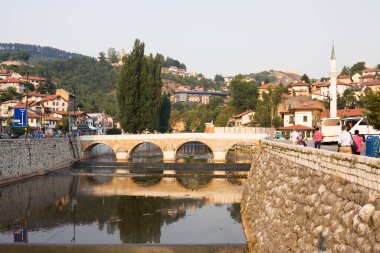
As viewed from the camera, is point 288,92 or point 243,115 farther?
point 288,92

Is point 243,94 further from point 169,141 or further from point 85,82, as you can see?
point 85,82

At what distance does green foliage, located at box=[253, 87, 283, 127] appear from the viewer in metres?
80.4

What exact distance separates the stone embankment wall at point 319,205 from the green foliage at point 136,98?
42477mm

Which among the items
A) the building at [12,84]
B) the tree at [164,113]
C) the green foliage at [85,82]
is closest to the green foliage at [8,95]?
the building at [12,84]

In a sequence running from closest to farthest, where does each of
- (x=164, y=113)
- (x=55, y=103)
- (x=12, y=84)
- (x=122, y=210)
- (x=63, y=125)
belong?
(x=122, y=210) → (x=164, y=113) → (x=63, y=125) → (x=55, y=103) → (x=12, y=84)

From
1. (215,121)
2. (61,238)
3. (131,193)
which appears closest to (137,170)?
(131,193)

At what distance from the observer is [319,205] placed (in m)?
11.1

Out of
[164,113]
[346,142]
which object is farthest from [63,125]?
[346,142]

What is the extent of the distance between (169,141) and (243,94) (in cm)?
5495

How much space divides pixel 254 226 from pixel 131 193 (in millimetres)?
18629

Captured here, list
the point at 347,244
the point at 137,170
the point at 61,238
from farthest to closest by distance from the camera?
the point at 137,170
the point at 61,238
the point at 347,244

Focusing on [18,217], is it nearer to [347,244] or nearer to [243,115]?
[347,244]

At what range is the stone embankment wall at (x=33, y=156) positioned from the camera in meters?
38.1

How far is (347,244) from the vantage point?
8.66 meters
